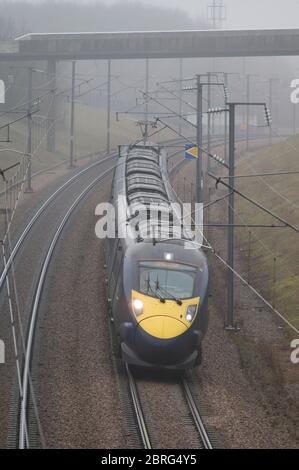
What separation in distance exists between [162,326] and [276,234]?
828 inches

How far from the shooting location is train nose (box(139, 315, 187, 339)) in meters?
21.8

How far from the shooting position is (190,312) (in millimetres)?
22344

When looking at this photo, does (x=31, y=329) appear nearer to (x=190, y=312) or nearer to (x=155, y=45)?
(x=190, y=312)

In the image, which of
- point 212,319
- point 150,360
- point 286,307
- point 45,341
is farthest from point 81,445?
point 286,307

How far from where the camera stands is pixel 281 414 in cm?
2117

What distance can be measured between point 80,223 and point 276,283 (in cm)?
1328

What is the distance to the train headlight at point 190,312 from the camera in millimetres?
22219

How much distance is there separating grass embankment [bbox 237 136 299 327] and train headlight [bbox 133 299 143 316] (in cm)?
868

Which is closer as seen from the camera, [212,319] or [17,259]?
[212,319]

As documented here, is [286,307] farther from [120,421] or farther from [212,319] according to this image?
[120,421]

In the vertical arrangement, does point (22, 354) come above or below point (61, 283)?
below
